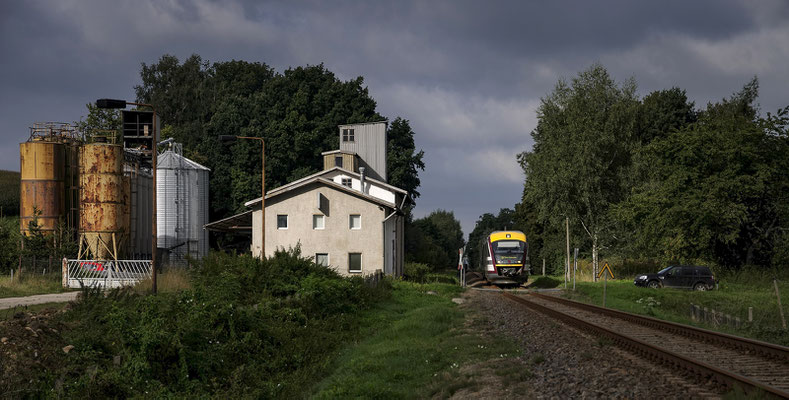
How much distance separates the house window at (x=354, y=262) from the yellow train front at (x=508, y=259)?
860 centimetres

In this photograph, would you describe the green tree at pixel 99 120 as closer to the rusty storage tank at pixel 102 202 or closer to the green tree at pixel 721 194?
the rusty storage tank at pixel 102 202

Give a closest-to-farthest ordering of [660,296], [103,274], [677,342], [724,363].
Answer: [724,363] → [677,342] → [660,296] → [103,274]

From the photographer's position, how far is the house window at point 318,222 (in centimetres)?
4175

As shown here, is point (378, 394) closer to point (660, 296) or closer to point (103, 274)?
point (660, 296)

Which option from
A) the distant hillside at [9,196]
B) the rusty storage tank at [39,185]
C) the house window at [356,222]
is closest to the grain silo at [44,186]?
the rusty storage tank at [39,185]

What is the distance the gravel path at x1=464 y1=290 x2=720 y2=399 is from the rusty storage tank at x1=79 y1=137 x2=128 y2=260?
3486cm

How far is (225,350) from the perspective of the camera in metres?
14.7

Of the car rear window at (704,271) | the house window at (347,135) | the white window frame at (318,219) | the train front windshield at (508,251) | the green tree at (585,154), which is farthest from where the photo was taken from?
the house window at (347,135)

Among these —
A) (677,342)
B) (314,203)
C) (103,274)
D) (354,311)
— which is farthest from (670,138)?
(103,274)

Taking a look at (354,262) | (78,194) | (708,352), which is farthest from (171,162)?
(708,352)

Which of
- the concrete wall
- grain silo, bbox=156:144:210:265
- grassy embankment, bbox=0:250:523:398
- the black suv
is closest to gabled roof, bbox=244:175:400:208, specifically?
the concrete wall

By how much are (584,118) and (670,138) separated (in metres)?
9.33

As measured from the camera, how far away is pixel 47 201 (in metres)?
44.4

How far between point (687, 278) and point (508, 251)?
10584 millimetres
